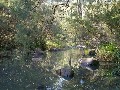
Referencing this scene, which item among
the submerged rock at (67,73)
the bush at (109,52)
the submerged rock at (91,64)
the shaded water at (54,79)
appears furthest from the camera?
the submerged rock at (91,64)

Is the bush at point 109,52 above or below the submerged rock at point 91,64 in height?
above

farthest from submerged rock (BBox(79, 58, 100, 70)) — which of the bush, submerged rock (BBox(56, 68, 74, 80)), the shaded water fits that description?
submerged rock (BBox(56, 68, 74, 80))

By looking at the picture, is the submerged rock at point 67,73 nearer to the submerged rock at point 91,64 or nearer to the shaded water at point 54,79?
the shaded water at point 54,79

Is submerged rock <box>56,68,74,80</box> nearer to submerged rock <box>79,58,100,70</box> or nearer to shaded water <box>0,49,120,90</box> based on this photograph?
shaded water <box>0,49,120,90</box>

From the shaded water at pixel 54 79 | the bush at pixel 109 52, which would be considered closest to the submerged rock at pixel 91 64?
the shaded water at pixel 54 79

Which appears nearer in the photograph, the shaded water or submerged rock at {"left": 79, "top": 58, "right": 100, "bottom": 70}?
the shaded water

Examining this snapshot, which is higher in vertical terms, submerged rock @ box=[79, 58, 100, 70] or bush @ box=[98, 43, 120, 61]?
bush @ box=[98, 43, 120, 61]

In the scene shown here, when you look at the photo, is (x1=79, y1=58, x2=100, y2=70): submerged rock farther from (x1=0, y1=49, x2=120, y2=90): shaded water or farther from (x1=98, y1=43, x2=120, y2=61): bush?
(x1=98, y1=43, x2=120, y2=61): bush

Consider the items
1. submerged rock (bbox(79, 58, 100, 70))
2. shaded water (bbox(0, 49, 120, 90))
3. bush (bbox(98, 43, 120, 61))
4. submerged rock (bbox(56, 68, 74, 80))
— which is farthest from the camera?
submerged rock (bbox(79, 58, 100, 70))

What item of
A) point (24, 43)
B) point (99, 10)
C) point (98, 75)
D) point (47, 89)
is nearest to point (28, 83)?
point (47, 89)

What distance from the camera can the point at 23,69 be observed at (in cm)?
2981

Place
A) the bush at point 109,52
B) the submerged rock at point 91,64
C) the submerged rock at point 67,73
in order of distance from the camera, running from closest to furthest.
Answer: the submerged rock at point 67,73
the bush at point 109,52
the submerged rock at point 91,64

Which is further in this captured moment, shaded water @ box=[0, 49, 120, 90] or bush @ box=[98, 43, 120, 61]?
bush @ box=[98, 43, 120, 61]

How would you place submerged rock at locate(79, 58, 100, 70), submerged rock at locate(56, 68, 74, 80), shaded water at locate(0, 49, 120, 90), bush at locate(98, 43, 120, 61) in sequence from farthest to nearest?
submerged rock at locate(79, 58, 100, 70) → bush at locate(98, 43, 120, 61) → submerged rock at locate(56, 68, 74, 80) → shaded water at locate(0, 49, 120, 90)
